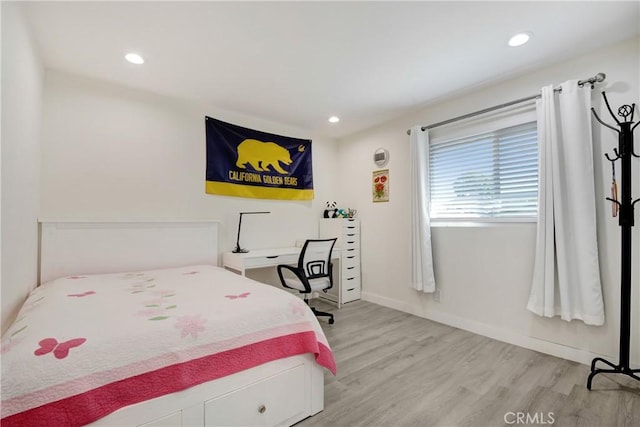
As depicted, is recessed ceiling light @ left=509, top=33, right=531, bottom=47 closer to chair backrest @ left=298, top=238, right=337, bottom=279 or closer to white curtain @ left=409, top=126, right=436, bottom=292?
white curtain @ left=409, top=126, right=436, bottom=292

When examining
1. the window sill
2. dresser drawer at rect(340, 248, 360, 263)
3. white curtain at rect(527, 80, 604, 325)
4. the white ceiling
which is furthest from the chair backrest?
white curtain at rect(527, 80, 604, 325)

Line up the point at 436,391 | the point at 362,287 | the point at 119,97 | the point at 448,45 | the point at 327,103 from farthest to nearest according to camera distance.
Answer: the point at 362,287, the point at 327,103, the point at 119,97, the point at 448,45, the point at 436,391

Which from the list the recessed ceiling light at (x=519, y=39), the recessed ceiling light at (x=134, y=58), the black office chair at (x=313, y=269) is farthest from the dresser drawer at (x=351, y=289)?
the recessed ceiling light at (x=134, y=58)

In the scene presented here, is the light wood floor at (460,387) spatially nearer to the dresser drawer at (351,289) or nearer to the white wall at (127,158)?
the dresser drawer at (351,289)

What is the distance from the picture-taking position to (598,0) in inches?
64.9

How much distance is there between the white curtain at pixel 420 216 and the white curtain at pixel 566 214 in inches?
37.1

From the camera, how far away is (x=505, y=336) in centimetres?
255

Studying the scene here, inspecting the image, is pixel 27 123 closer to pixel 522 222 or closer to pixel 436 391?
pixel 436 391

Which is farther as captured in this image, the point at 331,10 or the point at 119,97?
the point at 119,97

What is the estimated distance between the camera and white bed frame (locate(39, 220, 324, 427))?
3.97 feet

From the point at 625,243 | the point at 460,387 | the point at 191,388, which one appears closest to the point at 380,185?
the point at 625,243

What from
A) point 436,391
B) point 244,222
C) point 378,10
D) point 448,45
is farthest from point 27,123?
point 436,391

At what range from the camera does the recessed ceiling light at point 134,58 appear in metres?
2.18

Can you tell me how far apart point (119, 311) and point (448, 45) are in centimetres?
269
